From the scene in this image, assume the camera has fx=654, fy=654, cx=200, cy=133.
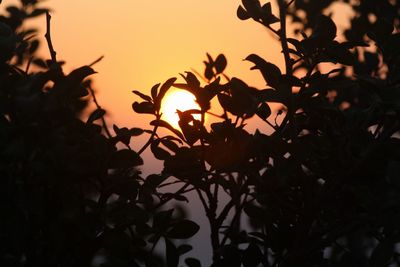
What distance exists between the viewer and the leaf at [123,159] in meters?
1.96

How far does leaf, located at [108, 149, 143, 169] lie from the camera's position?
196 cm

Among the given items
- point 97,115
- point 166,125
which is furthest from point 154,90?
point 97,115

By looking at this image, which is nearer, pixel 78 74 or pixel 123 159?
pixel 78 74

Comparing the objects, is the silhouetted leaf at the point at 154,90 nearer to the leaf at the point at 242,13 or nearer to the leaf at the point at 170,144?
the leaf at the point at 170,144

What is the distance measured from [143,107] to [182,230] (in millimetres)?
448

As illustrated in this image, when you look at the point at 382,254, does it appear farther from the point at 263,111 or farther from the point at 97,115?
the point at 97,115

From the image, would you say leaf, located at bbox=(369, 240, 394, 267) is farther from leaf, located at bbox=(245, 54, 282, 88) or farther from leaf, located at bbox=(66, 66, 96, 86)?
leaf, located at bbox=(66, 66, 96, 86)

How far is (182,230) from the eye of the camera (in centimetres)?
214

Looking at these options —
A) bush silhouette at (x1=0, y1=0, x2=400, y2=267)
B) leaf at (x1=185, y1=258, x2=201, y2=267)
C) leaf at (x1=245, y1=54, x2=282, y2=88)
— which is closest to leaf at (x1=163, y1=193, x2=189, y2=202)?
bush silhouette at (x1=0, y1=0, x2=400, y2=267)

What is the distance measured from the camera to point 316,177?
206 cm

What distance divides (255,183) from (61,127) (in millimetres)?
689

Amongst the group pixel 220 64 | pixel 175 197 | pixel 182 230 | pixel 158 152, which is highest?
pixel 220 64

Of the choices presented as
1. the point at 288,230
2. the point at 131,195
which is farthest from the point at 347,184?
the point at 131,195

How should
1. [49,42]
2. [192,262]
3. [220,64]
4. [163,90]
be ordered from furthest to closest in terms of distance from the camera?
[220,64]
[192,262]
[163,90]
[49,42]
